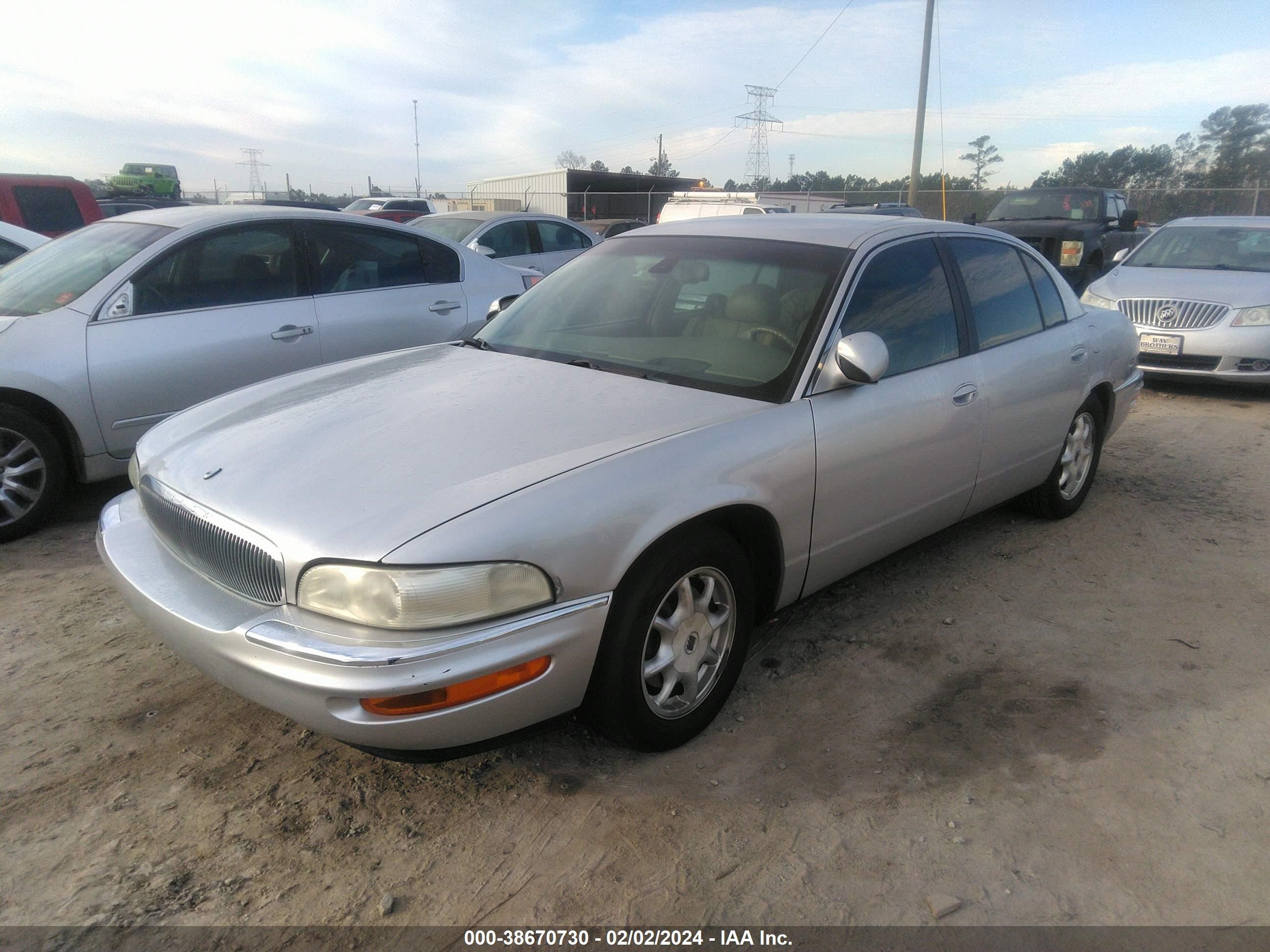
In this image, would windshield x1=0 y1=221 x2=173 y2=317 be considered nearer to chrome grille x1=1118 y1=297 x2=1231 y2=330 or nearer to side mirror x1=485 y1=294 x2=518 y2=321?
side mirror x1=485 y1=294 x2=518 y2=321

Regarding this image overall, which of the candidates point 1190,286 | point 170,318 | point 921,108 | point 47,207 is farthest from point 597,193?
point 170,318

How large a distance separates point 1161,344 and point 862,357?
6.34 m

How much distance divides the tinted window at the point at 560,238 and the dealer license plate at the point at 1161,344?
634 cm

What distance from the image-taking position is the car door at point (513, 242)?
405 inches

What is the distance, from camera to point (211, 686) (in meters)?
3.14

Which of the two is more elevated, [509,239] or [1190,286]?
[509,239]

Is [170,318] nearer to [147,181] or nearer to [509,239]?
[509,239]

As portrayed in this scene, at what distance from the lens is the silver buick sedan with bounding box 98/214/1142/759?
2.21 meters

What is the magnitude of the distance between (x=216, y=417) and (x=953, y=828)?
2.72 metres

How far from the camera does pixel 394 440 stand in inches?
107

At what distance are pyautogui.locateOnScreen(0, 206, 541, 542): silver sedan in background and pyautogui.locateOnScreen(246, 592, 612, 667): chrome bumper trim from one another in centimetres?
269

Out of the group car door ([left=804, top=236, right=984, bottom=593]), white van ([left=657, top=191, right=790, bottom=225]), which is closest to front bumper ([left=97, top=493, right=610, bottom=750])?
car door ([left=804, top=236, right=984, bottom=593])

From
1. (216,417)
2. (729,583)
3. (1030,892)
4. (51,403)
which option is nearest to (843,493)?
(729,583)

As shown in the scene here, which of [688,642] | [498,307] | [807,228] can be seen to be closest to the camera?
[688,642]
